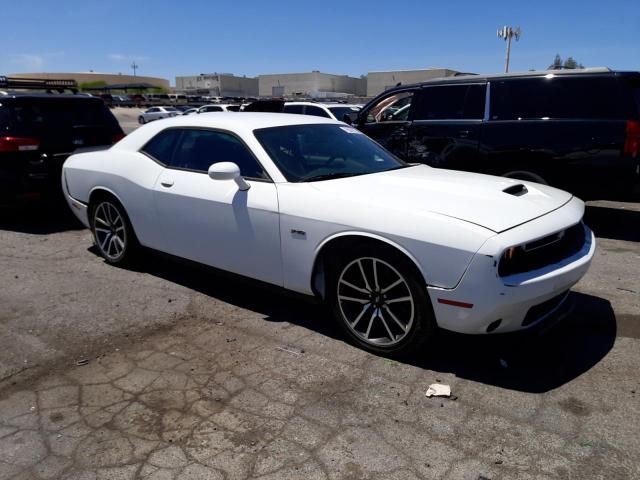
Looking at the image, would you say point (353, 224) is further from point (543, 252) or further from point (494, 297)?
point (543, 252)

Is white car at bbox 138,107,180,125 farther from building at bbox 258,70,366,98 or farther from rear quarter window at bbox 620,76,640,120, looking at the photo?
building at bbox 258,70,366,98

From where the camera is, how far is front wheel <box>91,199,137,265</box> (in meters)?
5.08

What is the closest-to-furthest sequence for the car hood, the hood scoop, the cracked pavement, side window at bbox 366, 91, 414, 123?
the cracked pavement, the car hood, the hood scoop, side window at bbox 366, 91, 414, 123

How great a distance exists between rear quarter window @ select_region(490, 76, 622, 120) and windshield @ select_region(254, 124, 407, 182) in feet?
8.64

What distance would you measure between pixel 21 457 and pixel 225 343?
1459 mm

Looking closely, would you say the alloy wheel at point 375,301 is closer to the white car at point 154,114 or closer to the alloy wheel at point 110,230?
the alloy wheel at point 110,230

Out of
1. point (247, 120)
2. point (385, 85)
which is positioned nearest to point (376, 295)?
point (247, 120)

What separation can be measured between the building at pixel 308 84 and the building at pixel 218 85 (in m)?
4.92

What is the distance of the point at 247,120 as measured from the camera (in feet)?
14.4

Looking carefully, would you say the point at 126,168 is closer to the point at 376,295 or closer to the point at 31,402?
the point at 31,402

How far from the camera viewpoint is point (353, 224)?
3.36 metres

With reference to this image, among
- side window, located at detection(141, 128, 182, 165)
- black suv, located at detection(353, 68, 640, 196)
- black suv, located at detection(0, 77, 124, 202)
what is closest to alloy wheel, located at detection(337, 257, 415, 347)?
side window, located at detection(141, 128, 182, 165)

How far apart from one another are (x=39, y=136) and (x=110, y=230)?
7.62ft

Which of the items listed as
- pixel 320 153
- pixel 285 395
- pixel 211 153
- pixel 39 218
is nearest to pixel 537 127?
pixel 320 153
